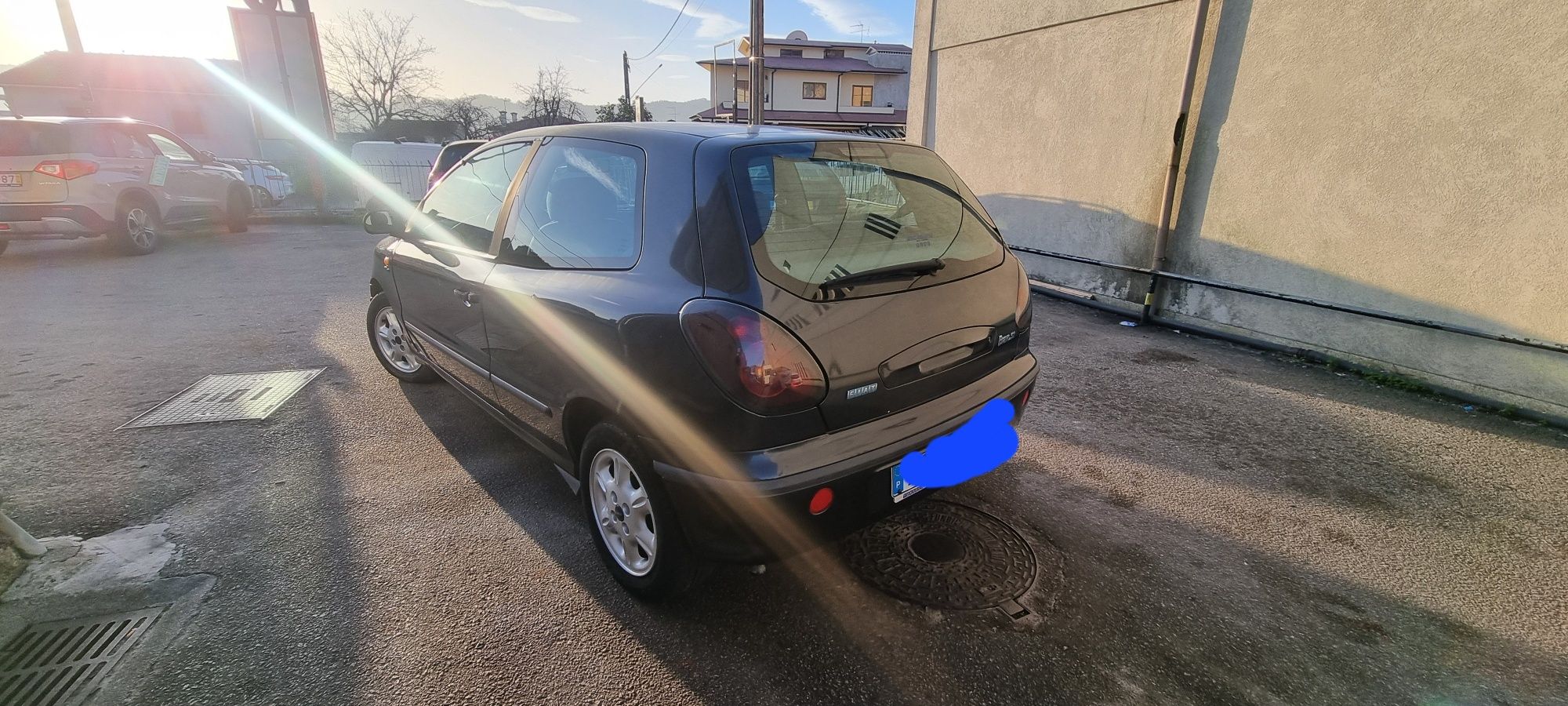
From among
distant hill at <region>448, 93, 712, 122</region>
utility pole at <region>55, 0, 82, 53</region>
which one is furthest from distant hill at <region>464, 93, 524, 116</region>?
utility pole at <region>55, 0, 82, 53</region>

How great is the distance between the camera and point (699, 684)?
198 centimetres

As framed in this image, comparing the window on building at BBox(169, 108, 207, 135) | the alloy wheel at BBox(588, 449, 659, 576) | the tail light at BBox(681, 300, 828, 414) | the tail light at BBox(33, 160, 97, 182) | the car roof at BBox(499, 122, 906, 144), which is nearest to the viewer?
the tail light at BBox(681, 300, 828, 414)

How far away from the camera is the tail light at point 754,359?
6.10 ft

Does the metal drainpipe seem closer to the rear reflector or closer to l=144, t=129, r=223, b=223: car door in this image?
the rear reflector

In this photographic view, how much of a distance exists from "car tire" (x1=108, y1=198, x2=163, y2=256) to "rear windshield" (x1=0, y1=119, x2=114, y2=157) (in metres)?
0.73

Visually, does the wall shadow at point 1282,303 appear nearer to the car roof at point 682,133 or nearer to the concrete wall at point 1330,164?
the concrete wall at point 1330,164

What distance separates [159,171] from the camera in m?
8.99

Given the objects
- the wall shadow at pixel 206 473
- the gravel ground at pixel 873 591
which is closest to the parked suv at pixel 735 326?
the gravel ground at pixel 873 591

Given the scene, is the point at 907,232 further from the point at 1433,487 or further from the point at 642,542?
the point at 1433,487

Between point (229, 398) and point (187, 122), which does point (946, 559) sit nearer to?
point (229, 398)

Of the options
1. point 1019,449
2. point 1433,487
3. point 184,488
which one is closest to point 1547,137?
point 1433,487

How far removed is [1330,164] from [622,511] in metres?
5.44

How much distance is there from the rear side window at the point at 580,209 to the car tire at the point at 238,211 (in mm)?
11434

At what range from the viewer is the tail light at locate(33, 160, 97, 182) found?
757 cm
